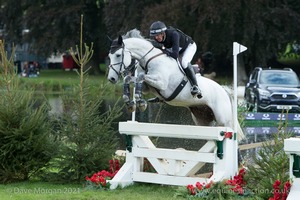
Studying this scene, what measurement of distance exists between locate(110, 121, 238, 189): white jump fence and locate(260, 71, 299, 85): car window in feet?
50.9

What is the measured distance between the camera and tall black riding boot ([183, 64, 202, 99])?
31.5ft

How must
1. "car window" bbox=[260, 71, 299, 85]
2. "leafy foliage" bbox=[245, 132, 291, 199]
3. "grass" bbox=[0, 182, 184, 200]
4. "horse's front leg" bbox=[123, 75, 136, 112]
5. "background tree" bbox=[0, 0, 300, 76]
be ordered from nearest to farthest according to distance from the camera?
"leafy foliage" bbox=[245, 132, 291, 199] < "grass" bbox=[0, 182, 184, 200] < "horse's front leg" bbox=[123, 75, 136, 112] < "car window" bbox=[260, 71, 299, 85] < "background tree" bbox=[0, 0, 300, 76]

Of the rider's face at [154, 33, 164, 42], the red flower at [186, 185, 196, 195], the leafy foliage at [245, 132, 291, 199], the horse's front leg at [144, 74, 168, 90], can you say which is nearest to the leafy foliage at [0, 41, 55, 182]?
the horse's front leg at [144, 74, 168, 90]

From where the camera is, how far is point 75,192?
29.6 feet

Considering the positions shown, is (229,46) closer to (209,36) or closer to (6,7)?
(209,36)

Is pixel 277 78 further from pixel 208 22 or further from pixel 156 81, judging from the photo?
pixel 156 81

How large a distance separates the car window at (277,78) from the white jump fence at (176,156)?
15.5 metres

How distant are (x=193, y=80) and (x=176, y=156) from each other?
108cm

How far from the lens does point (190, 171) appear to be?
941 centimetres

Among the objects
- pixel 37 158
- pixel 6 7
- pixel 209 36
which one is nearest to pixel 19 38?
pixel 6 7

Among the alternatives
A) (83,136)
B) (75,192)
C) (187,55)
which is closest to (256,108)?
(187,55)

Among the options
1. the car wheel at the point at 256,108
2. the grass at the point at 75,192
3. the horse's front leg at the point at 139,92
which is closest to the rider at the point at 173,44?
the horse's front leg at the point at 139,92

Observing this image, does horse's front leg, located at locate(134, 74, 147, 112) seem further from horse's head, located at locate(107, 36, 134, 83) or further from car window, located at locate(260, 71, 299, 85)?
car window, located at locate(260, 71, 299, 85)

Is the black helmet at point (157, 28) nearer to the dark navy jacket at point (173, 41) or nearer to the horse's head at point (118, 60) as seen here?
the dark navy jacket at point (173, 41)
